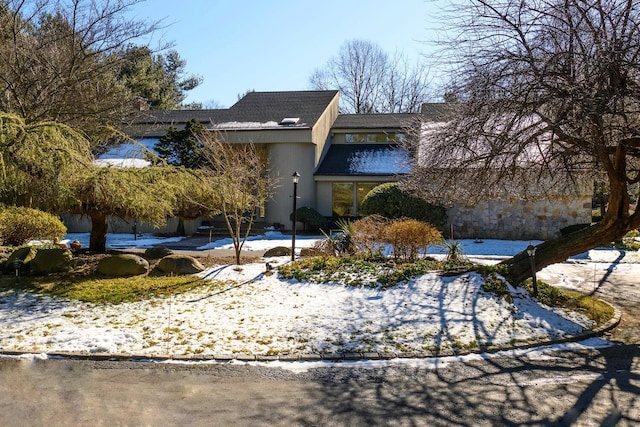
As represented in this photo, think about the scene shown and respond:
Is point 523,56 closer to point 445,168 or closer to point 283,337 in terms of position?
point 445,168

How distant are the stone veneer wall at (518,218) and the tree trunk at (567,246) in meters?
9.25

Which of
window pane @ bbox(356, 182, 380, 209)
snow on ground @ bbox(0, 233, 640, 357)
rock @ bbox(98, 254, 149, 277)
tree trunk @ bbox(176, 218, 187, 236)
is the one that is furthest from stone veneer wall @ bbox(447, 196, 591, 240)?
rock @ bbox(98, 254, 149, 277)

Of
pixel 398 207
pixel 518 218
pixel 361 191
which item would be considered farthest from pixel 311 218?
pixel 518 218

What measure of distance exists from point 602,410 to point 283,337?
3.78 meters

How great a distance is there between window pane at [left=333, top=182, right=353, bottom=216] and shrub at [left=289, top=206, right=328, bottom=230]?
1.57 m

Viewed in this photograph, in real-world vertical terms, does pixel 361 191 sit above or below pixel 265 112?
below

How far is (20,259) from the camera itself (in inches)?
387

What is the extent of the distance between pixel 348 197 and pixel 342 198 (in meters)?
0.28

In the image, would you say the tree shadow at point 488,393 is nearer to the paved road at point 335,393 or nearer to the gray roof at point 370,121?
the paved road at point 335,393

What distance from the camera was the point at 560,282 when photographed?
1070 cm

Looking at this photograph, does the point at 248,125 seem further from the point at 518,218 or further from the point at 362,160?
the point at 518,218

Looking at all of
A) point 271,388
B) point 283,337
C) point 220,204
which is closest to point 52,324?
point 283,337

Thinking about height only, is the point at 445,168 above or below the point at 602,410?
above

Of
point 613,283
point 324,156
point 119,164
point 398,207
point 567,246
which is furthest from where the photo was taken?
point 324,156
